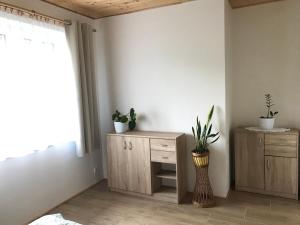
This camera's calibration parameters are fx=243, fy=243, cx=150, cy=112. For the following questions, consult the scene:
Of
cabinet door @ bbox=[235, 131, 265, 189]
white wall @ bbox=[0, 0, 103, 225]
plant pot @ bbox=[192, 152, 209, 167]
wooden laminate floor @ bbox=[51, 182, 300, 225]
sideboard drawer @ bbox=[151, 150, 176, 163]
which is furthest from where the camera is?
cabinet door @ bbox=[235, 131, 265, 189]

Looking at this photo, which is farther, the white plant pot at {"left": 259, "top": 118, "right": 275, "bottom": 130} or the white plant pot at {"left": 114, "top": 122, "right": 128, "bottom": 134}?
the white plant pot at {"left": 114, "top": 122, "right": 128, "bottom": 134}

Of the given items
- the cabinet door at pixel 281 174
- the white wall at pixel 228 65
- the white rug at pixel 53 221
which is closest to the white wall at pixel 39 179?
the white rug at pixel 53 221

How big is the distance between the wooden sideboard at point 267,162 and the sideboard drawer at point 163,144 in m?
0.88

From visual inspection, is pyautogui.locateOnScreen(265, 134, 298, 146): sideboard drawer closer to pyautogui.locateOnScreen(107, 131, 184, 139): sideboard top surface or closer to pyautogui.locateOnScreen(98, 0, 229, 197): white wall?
pyautogui.locateOnScreen(98, 0, 229, 197): white wall

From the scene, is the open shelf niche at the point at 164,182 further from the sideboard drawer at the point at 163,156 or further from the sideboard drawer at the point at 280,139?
the sideboard drawer at the point at 280,139

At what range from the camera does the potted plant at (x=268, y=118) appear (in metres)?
3.06

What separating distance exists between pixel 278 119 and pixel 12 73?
324cm

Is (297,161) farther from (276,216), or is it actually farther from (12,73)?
(12,73)

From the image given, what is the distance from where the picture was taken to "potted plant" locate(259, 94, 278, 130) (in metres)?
3.06

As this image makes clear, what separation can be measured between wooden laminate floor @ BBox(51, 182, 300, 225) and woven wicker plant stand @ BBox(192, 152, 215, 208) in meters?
0.08

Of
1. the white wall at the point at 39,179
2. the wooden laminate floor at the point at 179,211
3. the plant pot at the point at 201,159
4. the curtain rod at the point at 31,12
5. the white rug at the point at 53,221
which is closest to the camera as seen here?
the white rug at the point at 53,221

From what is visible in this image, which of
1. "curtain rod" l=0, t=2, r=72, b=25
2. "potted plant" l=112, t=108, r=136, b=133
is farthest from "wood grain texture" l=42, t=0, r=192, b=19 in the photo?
"potted plant" l=112, t=108, r=136, b=133

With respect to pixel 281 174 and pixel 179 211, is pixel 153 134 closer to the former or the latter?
pixel 179 211

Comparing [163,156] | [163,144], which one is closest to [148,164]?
[163,156]
